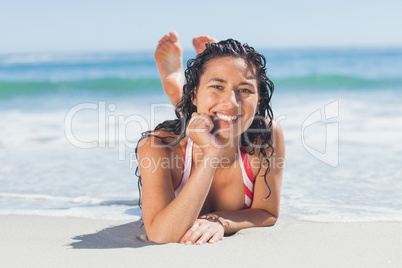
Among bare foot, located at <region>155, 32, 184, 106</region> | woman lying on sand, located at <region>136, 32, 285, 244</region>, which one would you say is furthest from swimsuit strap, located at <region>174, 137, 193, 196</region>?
bare foot, located at <region>155, 32, 184, 106</region>

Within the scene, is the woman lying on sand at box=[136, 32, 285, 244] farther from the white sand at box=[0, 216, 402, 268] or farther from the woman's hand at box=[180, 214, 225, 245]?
the white sand at box=[0, 216, 402, 268]

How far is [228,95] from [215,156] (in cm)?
37

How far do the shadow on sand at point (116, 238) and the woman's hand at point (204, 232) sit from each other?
0.23 meters

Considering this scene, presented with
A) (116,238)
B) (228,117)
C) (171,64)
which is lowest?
(116,238)

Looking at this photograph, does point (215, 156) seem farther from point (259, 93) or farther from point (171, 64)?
point (171, 64)

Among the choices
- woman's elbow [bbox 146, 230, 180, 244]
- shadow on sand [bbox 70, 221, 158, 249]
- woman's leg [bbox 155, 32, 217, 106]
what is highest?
woman's leg [bbox 155, 32, 217, 106]

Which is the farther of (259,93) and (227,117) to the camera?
(259,93)

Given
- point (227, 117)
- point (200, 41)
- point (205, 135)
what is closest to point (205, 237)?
point (205, 135)

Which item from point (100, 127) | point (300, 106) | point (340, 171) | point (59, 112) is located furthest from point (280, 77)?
point (340, 171)

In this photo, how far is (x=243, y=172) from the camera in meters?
3.13

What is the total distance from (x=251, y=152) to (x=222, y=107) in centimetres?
50

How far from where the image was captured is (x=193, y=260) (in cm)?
239

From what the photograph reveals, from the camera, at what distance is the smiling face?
2797 mm

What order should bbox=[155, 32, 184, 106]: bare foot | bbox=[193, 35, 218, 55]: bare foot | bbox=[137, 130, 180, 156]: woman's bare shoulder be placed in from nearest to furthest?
bbox=[137, 130, 180, 156]: woman's bare shoulder
bbox=[193, 35, 218, 55]: bare foot
bbox=[155, 32, 184, 106]: bare foot
